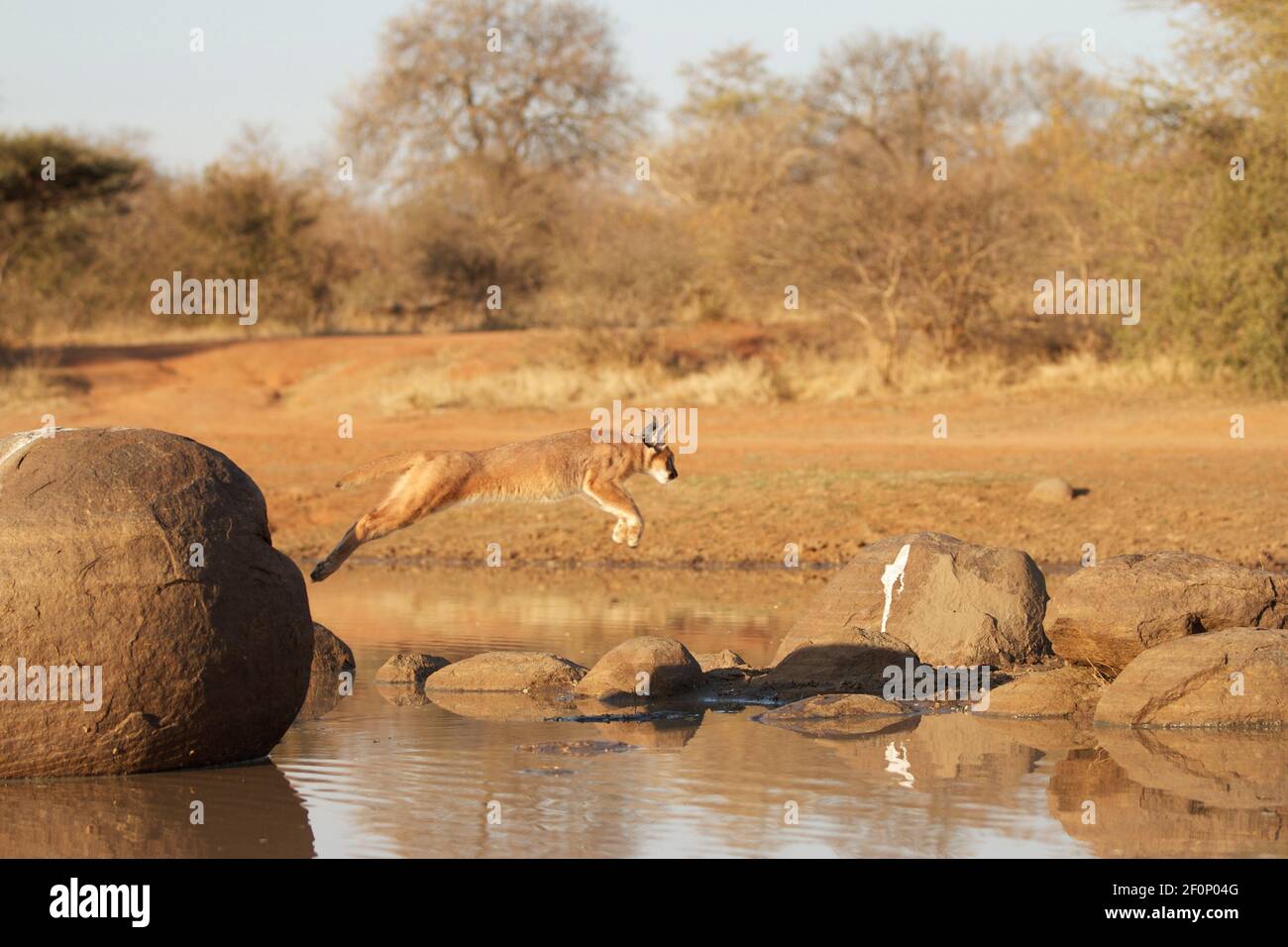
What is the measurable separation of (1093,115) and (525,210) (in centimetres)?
1844

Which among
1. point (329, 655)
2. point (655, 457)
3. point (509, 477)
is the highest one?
point (655, 457)

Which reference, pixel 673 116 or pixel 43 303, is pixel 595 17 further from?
pixel 43 303

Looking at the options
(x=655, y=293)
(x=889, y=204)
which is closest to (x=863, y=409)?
(x=889, y=204)

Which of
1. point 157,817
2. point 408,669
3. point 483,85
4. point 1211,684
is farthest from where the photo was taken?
point 483,85

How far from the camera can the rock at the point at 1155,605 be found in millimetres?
11094

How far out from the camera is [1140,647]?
11180 mm

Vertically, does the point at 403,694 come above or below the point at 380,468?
below

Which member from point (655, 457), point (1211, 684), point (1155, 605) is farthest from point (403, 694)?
point (1211, 684)

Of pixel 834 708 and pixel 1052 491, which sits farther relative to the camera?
pixel 1052 491

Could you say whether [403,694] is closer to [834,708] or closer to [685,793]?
[834,708]

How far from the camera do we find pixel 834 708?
36.2 ft

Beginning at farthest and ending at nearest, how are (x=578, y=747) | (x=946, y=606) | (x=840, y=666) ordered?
(x=946, y=606), (x=840, y=666), (x=578, y=747)

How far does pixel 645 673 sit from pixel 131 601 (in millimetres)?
4063

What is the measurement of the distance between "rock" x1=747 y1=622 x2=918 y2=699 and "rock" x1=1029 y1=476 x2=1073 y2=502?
835 cm
